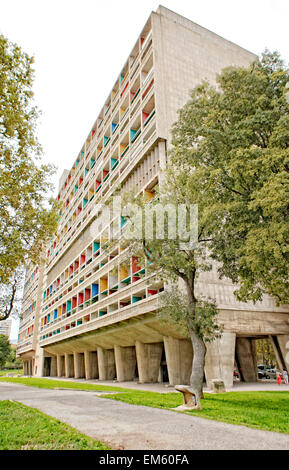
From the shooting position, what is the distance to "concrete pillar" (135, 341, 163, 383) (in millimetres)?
25953

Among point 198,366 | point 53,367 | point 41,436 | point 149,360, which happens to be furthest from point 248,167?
point 53,367

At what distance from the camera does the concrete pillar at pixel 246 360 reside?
26000mm

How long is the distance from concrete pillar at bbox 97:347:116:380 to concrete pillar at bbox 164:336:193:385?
544 inches

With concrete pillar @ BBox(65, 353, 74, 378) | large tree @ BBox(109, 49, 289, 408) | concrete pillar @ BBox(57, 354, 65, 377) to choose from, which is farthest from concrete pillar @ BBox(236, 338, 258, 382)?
concrete pillar @ BBox(57, 354, 65, 377)

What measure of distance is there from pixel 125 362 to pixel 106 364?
4709 mm

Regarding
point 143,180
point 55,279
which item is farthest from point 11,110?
point 55,279

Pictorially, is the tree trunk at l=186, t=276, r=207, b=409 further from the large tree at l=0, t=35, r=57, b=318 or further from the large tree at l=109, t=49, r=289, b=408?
the large tree at l=0, t=35, r=57, b=318

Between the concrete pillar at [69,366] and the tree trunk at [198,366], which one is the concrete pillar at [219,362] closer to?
the tree trunk at [198,366]

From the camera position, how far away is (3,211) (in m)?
12.0

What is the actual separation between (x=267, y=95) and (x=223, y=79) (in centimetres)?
189

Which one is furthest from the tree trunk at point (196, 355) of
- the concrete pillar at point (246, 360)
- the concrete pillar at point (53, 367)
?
the concrete pillar at point (53, 367)

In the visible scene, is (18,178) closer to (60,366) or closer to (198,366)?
(198,366)

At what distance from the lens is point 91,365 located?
126 ft

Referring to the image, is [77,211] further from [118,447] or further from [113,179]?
[118,447]
